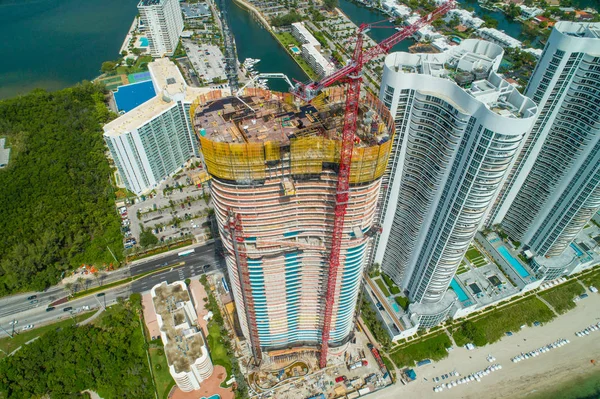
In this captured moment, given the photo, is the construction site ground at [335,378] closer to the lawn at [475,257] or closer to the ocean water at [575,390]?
the ocean water at [575,390]

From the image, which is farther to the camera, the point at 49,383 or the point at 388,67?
the point at 49,383

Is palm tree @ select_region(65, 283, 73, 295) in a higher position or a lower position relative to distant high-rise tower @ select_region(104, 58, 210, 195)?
lower

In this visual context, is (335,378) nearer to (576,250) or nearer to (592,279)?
(576,250)

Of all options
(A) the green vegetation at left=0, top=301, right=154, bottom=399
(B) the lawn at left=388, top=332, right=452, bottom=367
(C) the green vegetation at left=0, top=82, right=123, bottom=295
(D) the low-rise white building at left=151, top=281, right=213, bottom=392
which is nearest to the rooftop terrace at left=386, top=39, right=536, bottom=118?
(B) the lawn at left=388, top=332, right=452, bottom=367

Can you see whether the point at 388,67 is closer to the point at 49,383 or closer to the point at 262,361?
the point at 262,361

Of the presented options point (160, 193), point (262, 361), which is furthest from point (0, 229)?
point (262, 361)

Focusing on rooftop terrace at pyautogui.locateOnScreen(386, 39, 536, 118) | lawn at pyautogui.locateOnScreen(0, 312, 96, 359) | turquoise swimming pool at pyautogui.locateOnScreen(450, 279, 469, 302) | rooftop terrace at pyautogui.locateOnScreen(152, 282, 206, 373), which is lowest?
lawn at pyautogui.locateOnScreen(0, 312, 96, 359)

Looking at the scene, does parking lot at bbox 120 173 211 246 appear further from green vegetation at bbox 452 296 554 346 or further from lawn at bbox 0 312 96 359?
green vegetation at bbox 452 296 554 346

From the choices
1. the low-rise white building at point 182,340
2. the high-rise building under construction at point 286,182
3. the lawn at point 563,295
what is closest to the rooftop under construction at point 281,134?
the high-rise building under construction at point 286,182
